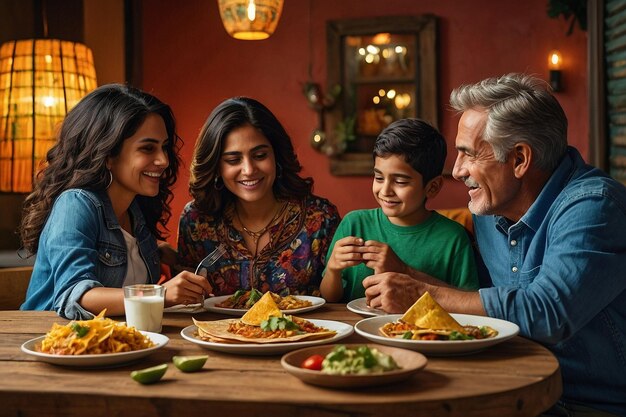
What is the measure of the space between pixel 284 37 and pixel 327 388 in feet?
18.5

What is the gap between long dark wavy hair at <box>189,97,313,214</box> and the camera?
274cm

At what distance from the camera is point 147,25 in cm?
705

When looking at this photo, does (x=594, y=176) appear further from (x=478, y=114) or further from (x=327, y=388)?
(x=327, y=388)

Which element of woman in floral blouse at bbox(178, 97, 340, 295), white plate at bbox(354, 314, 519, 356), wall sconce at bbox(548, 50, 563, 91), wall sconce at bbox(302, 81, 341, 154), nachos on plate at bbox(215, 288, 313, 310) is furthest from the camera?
wall sconce at bbox(302, 81, 341, 154)

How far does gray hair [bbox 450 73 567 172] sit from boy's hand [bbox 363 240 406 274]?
0.39m

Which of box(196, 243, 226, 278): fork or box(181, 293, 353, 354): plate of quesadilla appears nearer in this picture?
box(181, 293, 353, 354): plate of quesadilla

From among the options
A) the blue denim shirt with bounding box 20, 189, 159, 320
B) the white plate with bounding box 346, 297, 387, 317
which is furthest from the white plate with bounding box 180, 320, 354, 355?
the blue denim shirt with bounding box 20, 189, 159, 320

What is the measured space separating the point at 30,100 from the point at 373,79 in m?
3.05

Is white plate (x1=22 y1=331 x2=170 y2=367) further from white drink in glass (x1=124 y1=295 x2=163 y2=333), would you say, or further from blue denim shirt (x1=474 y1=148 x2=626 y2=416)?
blue denim shirt (x1=474 y1=148 x2=626 y2=416)

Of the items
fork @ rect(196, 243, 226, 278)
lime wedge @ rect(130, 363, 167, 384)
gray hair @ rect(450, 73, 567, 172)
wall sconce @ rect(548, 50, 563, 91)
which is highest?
wall sconce @ rect(548, 50, 563, 91)

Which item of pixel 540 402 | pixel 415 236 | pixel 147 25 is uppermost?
pixel 147 25

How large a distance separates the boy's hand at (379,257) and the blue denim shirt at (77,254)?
28.6 inches

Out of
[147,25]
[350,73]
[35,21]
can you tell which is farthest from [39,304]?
[147,25]

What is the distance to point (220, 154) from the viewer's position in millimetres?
2750
